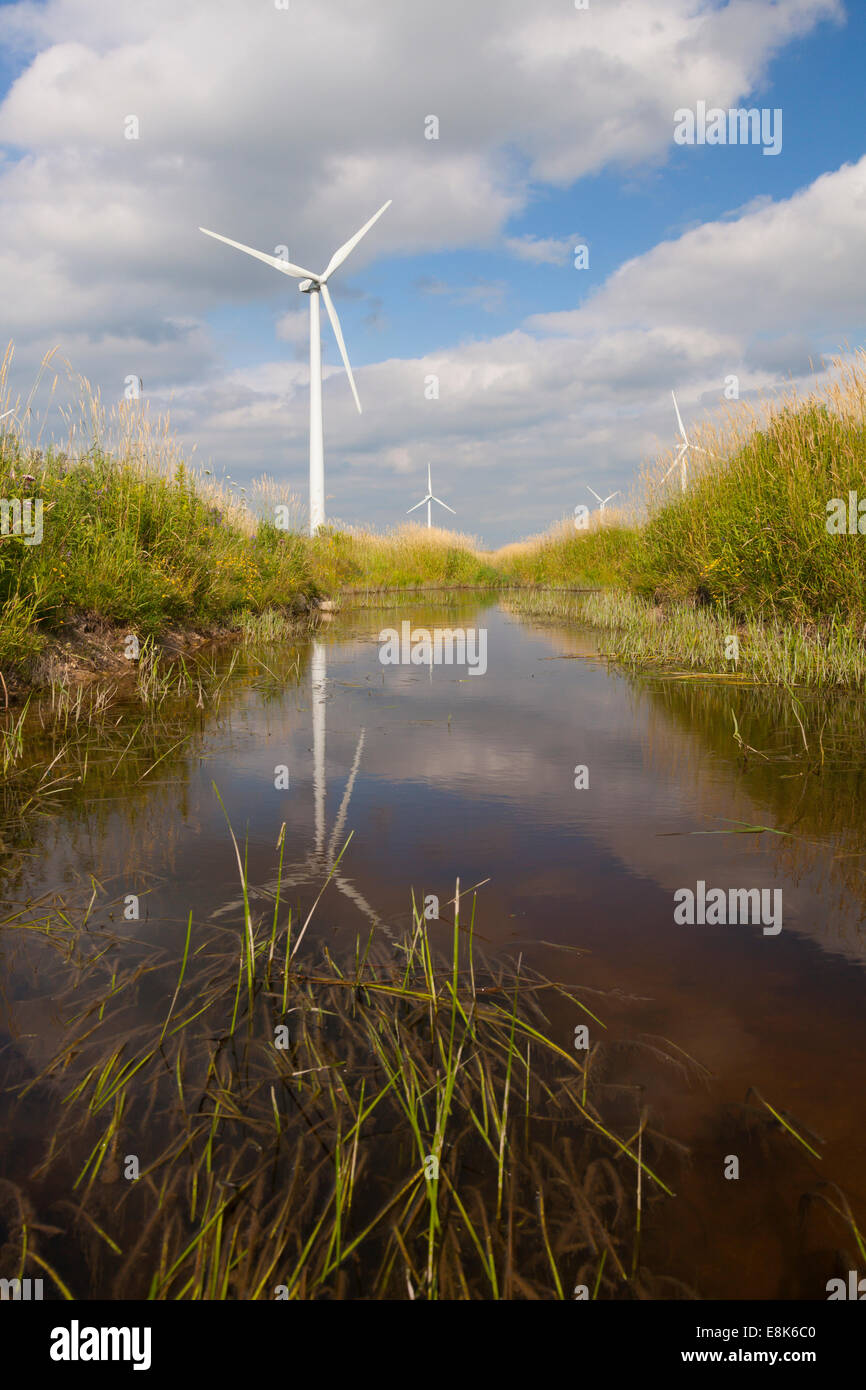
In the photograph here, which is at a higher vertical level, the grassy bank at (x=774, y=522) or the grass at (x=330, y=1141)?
the grassy bank at (x=774, y=522)

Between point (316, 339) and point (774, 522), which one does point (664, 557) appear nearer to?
point (774, 522)

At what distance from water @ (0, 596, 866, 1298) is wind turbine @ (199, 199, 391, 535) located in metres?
19.3

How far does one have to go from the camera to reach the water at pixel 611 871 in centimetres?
186

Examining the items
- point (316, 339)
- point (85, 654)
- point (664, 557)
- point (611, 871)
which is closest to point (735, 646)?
point (664, 557)

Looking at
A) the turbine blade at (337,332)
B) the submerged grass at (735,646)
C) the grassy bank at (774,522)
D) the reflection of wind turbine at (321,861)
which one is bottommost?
the reflection of wind turbine at (321,861)

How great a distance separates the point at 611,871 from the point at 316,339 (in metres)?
24.5

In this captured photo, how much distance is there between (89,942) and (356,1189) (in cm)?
151

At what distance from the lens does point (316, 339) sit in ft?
80.8

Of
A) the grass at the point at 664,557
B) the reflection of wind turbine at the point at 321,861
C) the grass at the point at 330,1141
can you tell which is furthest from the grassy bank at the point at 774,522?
the grass at the point at 330,1141

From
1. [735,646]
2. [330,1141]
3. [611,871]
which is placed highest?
[735,646]

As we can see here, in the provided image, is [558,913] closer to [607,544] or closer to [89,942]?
[89,942]

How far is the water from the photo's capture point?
1.86 m

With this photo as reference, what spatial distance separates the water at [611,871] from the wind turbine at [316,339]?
19269mm

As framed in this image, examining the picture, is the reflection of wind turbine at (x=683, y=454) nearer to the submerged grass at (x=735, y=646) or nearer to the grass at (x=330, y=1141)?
the submerged grass at (x=735, y=646)
